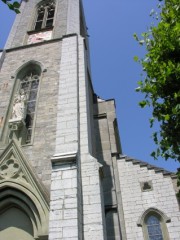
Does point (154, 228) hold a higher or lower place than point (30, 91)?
lower

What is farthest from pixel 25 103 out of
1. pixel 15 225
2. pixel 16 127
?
pixel 15 225

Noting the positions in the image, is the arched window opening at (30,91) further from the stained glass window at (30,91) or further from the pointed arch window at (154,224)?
the pointed arch window at (154,224)

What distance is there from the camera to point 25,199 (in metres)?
8.09

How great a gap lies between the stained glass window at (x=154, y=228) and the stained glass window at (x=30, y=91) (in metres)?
5.38

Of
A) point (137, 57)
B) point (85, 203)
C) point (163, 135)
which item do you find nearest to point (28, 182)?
point (85, 203)

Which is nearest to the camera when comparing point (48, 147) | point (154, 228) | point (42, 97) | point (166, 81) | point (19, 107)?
point (166, 81)

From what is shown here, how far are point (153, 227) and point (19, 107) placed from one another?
22.0 ft

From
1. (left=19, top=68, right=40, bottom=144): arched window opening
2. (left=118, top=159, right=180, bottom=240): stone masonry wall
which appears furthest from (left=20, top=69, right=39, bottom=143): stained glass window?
(left=118, top=159, right=180, bottom=240): stone masonry wall

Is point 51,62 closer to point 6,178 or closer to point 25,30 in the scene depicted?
point 25,30

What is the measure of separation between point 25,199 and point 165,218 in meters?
5.27

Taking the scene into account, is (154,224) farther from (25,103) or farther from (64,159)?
(25,103)

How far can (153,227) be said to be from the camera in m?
10.5

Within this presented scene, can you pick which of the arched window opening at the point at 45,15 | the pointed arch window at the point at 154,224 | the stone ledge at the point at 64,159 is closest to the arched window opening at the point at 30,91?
the stone ledge at the point at 64,159

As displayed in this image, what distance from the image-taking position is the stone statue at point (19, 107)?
10.7 m
